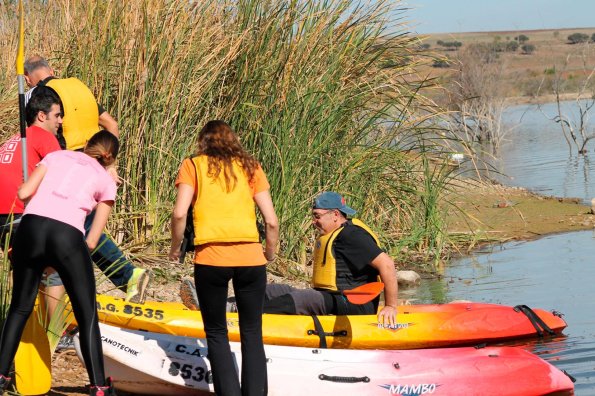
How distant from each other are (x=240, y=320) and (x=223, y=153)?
89 cm

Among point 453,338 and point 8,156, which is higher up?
point 8,156

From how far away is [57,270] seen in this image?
17.4 feet

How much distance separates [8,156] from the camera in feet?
19.8

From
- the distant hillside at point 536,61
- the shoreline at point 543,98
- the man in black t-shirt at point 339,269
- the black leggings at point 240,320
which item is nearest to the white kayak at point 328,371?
the man in black t-shirt at point 339,269

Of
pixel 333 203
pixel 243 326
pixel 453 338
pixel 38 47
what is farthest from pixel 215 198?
pixel 38 47

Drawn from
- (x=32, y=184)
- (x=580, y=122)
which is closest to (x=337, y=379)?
(x=32, y=184)

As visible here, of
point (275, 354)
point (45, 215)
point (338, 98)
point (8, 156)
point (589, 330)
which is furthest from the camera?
point (338, 98)

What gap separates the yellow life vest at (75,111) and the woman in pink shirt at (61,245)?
5.95 ft

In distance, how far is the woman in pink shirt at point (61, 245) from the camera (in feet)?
17.2

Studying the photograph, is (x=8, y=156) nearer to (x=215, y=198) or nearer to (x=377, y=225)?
(x=215, y=198)

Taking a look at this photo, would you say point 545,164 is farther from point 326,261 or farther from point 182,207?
point 182,207

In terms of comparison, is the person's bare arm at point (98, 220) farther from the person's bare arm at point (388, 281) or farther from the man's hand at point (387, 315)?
the man's hand at point (387, 315)

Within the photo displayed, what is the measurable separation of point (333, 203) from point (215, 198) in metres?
1.87

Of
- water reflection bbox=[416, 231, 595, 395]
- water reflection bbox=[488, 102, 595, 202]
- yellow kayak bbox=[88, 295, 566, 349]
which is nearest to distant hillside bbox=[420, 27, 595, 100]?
water reflection bbox=[488, 102, 595, 202]
